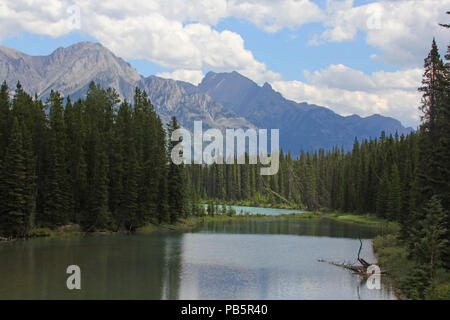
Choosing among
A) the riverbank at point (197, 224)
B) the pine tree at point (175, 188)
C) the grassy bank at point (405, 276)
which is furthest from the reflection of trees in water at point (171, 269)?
the pine tree at point (175, 188)

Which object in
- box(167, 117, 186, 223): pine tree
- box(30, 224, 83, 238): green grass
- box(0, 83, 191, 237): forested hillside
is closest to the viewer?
box(0, 83, 191, 237): forested hillside

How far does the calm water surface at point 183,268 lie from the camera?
3684 centimetres

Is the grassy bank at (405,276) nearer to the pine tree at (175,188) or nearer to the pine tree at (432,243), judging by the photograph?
the pine tree at (432,243)

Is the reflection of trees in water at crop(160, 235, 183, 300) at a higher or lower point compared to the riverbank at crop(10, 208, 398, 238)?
lower

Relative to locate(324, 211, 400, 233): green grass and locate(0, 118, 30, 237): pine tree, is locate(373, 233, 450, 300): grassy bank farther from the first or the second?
locate(0, 118, 30, 237): pine tree

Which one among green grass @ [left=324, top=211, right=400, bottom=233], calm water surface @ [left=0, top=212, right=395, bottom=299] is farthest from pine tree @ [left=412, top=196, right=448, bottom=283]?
green grass @ [left=324, top=211, right=400, bottom=233]

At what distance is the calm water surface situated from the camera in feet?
121

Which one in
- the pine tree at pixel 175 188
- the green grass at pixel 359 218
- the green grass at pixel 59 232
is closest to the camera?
the green grass at pixel 59 232

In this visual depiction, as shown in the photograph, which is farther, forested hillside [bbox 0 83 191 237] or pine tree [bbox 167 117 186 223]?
pine tree [bbox 167 117 186 223]

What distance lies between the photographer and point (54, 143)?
74500 millimetres
